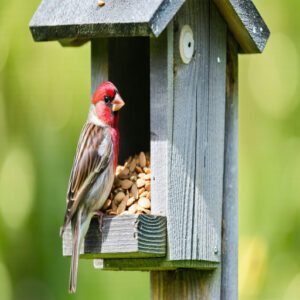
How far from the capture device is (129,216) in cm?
621

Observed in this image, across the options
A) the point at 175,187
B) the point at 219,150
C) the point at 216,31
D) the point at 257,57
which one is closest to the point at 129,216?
the point at 175,187

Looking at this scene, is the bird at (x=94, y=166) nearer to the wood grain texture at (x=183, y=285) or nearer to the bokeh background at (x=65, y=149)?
the wood grain texture at (x=183, y=285)

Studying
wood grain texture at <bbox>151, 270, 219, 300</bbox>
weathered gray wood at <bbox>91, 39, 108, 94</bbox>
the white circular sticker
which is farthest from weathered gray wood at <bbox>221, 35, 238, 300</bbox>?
weathered gray wood at <bbox>91, 39, 108, 94</bbox>

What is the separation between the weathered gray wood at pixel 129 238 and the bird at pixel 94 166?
0.35 ft

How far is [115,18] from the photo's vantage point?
6.27m

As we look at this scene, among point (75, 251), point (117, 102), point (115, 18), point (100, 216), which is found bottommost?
point (75, 251)

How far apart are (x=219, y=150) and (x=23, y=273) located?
429cm

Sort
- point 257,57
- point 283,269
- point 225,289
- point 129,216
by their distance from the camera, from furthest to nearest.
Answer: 1. point 257,57
2. point 283,269
3. point 225,289
4. point 129,216

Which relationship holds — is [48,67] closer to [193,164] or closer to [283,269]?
[283,269]

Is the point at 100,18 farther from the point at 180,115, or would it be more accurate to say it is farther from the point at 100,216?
the point at 100,216

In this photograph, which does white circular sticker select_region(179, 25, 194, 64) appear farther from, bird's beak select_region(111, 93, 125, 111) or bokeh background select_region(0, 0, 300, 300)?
bokeh background select_region(0, 0, 300, 300)

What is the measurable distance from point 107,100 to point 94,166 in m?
0.36

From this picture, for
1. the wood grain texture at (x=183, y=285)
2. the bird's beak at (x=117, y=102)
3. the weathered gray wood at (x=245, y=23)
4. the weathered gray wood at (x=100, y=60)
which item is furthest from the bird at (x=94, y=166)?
the weathered gray wood at (x=245, y=23)

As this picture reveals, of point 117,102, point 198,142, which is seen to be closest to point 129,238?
point 198,142
